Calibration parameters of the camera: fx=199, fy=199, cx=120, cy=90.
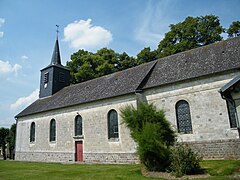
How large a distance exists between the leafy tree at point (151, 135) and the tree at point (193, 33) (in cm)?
1531

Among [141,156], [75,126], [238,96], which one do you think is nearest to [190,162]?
[141,156]

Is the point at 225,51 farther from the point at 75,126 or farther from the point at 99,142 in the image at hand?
the point at 75,126

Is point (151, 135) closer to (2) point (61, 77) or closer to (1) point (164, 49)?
(1) point (164, 49)

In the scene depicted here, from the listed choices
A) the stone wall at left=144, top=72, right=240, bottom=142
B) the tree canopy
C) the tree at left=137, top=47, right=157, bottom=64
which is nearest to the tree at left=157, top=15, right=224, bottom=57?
the tree canopy

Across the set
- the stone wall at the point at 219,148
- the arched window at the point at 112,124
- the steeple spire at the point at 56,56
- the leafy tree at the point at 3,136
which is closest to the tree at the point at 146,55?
the steeple spire at the point at 56,56

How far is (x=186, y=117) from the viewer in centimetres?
1359

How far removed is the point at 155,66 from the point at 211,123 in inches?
286

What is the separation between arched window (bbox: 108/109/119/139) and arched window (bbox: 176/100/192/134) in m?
4.97

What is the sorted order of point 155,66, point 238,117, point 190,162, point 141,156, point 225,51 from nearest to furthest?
point 238,117, point 190,162, point 141,156, point 225,51, point 155,66

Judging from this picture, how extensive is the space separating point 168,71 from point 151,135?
23.4 ft

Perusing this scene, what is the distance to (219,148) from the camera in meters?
12.0

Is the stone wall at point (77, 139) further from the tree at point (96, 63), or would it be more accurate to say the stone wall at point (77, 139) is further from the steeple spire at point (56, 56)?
the tree at point (96, 63)

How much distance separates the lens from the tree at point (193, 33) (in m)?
24.1

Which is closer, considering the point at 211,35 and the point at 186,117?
the point at 186,117
